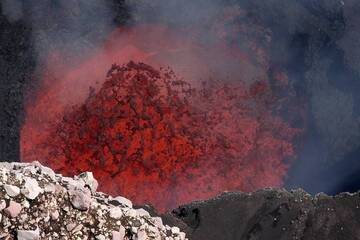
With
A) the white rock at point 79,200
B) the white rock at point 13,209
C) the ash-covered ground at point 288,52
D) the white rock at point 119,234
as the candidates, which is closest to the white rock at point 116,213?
the white rock at point 119,234

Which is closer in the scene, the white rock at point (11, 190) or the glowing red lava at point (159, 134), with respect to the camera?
the white rock at point (11, 190)

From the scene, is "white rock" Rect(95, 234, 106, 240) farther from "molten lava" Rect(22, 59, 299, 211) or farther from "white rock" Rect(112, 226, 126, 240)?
"molten lava" Rect(22, 59, 299, 211)

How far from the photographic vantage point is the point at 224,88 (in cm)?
1819

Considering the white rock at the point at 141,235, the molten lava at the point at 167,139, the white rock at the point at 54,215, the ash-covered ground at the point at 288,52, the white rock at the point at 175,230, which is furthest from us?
the ash-covered ground at the point at 288,52

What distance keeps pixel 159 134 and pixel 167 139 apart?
0.29m

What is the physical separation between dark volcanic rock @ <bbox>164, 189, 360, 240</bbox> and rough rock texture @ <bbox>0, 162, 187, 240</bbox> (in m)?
3.09

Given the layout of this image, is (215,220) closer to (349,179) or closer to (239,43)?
(349,179)

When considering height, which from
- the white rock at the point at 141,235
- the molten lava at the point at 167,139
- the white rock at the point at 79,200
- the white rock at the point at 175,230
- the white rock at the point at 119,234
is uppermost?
the molten lava at the point at 167,139

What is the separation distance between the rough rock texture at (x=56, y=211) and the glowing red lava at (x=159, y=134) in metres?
5.30

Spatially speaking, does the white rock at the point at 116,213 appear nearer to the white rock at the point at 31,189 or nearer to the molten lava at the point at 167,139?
the white rock at the point at 31,189

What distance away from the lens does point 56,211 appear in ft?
31.2

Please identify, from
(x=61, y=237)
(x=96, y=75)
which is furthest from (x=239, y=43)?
(x=61, y=237)

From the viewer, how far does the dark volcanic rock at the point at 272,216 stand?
1355 cm

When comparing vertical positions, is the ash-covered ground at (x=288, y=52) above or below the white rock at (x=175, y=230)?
above
